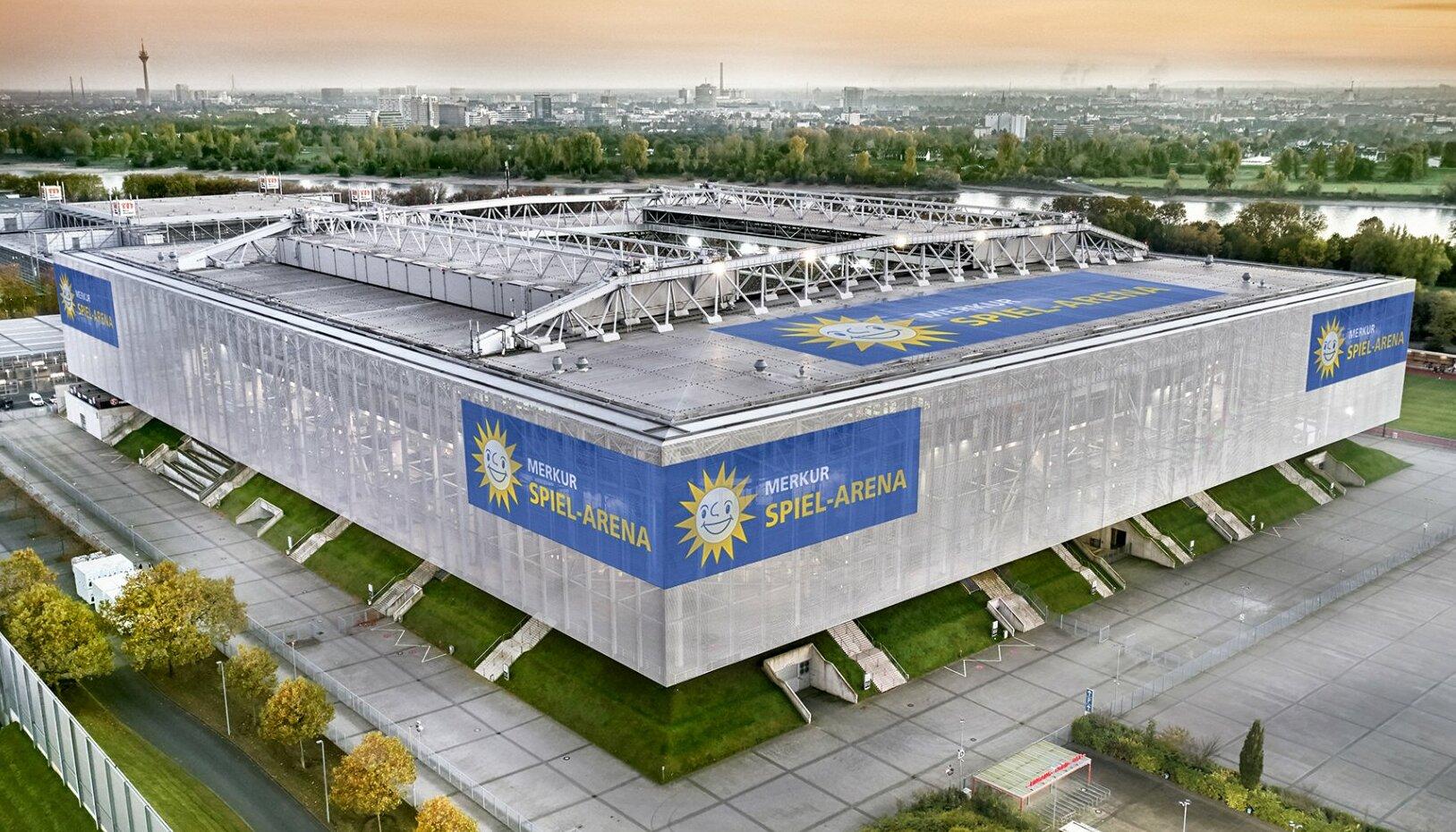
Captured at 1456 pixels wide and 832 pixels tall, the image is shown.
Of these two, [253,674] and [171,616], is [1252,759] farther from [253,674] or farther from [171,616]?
[171,616]

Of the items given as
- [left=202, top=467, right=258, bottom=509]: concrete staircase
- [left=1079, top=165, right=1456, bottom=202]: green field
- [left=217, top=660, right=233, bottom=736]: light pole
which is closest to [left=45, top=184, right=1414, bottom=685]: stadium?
[left=202, top=467, right=258, bottom=509]: concrete staircase

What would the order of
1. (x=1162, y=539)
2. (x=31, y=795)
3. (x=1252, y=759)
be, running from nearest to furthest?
(x=1252, y=759) → (x=31, y=795) → (x=1162, y=539)

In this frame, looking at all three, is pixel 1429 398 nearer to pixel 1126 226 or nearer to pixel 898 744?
pixel 1126 226

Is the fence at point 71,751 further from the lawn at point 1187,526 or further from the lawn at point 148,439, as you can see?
the lawn at point 1187,526

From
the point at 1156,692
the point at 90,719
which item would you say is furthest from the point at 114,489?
the point at 1156,692

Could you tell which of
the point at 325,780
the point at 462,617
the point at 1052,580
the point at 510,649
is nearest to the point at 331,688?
the point at 462,617

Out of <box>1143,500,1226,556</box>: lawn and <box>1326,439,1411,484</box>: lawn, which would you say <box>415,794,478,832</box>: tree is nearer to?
<box>1143,500,1226,556</box>: lawn
